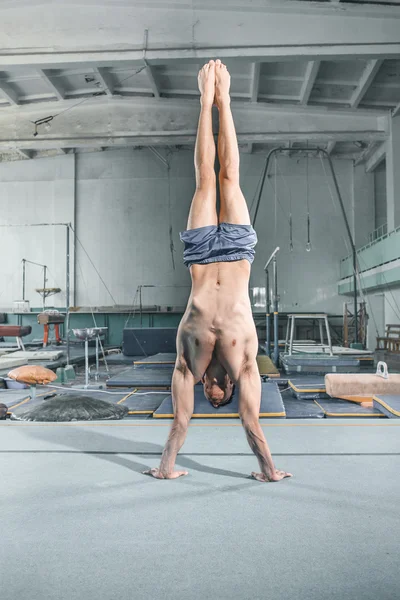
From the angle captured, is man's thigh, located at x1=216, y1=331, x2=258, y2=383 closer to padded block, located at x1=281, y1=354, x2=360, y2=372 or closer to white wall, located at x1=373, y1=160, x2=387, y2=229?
padded block, located at x1=281, y1=354, x2=360, y2=372

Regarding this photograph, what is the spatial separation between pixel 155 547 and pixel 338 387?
3.56 meters

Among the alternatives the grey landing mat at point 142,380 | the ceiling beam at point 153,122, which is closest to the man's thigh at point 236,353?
the grey landing mat at point 142,380

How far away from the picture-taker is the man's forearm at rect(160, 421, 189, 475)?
6.28 ft

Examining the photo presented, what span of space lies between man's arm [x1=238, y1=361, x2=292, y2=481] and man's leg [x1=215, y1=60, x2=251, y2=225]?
0.69m

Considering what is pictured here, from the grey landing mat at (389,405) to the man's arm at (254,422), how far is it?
6.24 ft

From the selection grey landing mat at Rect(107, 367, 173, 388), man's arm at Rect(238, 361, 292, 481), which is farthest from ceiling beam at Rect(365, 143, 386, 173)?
man's arm at Rect(238, 361, 292, 481)

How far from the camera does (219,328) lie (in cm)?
188

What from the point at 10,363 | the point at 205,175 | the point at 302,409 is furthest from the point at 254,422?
the point at 10,363

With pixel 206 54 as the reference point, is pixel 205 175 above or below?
below

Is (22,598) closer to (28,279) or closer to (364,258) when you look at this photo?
(364,258)

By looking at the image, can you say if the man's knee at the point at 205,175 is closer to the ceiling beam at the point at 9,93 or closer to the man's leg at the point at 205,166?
the man's leg at the point at 205,166

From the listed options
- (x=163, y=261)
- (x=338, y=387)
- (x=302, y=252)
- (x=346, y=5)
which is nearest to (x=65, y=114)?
(x=163, y=261)

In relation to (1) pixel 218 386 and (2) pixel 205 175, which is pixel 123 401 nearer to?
(1) pixel 218 386

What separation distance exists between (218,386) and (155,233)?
1328 cm
